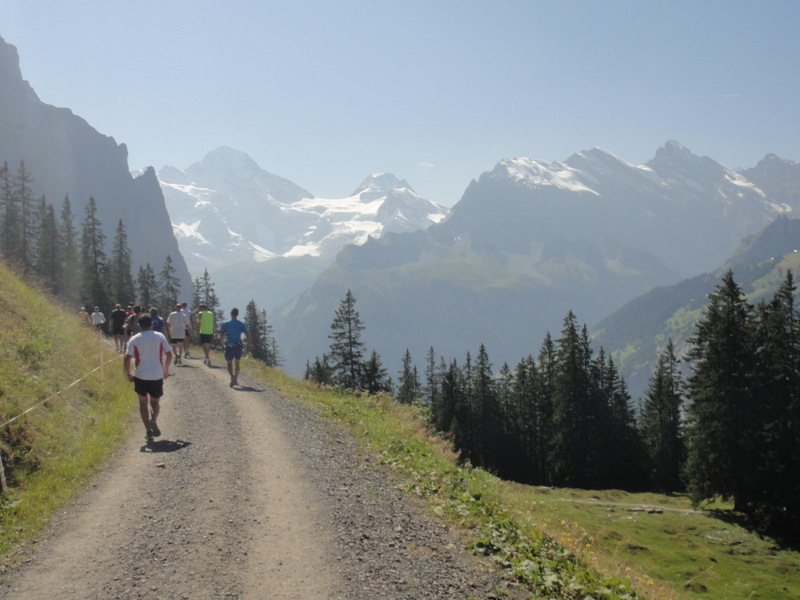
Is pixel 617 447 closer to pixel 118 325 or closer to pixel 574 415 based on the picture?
pixel 574 415

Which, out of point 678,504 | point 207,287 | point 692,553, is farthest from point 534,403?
A: point 207,287

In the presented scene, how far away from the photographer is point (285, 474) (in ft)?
36.5

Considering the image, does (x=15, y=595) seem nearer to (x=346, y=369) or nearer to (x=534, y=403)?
(x=346, y=369)

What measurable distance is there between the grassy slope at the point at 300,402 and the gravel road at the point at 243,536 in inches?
18.9

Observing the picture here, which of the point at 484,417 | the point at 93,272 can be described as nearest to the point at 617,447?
the point at 484,417

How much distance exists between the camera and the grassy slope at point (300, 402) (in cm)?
804

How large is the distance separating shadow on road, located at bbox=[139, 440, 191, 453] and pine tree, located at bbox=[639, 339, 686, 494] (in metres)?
71.1

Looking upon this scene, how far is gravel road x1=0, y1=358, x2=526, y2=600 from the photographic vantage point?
6.55 meters

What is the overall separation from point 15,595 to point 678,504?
59.4 m

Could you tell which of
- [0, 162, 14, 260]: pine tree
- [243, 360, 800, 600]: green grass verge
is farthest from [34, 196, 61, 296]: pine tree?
[243, 360, 800, 600]: green grass verge

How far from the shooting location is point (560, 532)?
10664mm

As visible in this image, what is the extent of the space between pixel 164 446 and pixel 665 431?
77.4 metres

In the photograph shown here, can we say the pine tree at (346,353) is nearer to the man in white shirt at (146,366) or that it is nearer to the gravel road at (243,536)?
the man in white shirt at (146,366)

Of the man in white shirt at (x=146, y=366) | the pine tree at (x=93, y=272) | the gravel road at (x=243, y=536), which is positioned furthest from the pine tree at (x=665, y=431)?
the pine tree at (x=93, y=272)
